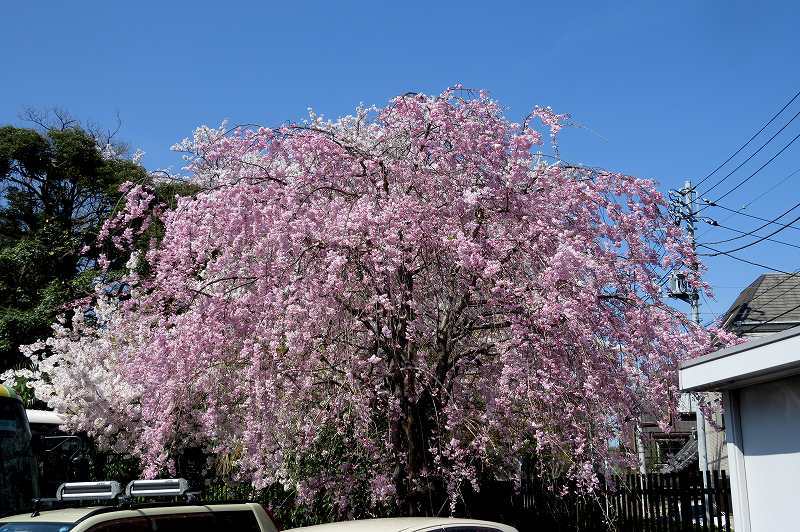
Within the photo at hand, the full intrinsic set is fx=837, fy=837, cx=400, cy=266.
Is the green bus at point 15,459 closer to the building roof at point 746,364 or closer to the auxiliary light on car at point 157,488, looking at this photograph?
the auxiliary light on car at point 157,488

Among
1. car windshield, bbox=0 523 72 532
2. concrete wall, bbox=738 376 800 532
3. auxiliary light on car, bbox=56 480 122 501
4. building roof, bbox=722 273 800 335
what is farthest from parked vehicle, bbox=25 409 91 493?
building roof, bbox=722 273 800 335

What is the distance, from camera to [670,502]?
12.9 m

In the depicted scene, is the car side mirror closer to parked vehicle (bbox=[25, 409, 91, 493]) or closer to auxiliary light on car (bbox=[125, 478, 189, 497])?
parked vehicle (bbox=[25, 409, 91, 493])

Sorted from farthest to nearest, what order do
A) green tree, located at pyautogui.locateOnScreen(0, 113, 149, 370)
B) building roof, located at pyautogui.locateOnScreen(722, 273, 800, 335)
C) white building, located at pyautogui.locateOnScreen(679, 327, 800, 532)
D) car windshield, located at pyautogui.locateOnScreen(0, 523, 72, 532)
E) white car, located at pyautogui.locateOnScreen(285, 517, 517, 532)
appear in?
green tree, located at pyautogui.locateOnScreen(0, 113, 149, 370), building roof, located at pyautogui.locateOnScreen(722, 273, 800, 335), white building, located at pyautogui.locateOnScreen(679, 327, 800, 532), car windshield, located at pyautogui.locateOnScreen(0, 523, 72, 532), white car, located at pyautogui.locateOnScreen(285, 517, 517, 532)

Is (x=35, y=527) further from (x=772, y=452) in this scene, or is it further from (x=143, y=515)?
(x=772, y=452)

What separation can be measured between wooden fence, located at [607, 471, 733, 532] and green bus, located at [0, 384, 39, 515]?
8.42 meters

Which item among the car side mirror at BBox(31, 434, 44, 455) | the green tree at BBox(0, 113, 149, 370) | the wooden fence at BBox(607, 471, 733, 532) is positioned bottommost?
the wooden fence at BBox(607, 471, 733, 532)

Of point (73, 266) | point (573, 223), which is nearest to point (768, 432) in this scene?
point (573, 223)

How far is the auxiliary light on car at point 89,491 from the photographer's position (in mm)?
6820

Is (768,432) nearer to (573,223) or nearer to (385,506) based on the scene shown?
(573,223)

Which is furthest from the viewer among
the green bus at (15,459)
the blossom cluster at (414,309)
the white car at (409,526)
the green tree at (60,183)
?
the green tree at (60,183)

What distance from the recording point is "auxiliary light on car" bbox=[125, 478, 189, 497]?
6910 mm

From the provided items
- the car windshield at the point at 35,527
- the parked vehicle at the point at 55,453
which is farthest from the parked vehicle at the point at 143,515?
the parked vehicle at the point at 55,453

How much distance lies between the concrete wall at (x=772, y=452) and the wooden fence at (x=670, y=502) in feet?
14.8
